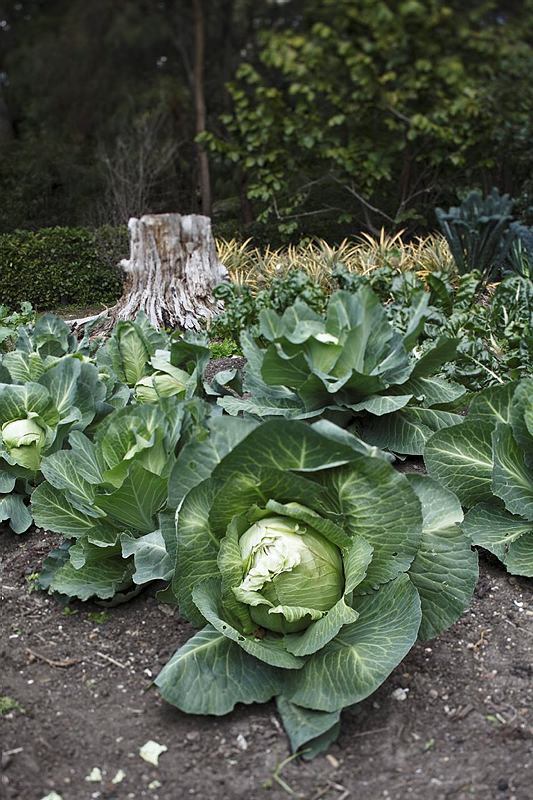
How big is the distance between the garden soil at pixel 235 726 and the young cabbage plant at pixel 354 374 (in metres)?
1.04

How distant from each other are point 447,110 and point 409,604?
12583 mm

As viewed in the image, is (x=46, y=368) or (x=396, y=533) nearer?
(x=396, y=533)

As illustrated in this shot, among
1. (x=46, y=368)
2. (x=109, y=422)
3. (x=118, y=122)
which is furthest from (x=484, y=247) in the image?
(x=118, y=122)

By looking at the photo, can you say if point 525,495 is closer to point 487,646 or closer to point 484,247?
point 487,646

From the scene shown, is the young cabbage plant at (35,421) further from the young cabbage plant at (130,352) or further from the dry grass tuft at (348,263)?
the dry grass tuft at (348,263)

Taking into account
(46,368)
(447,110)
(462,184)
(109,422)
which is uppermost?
(109,422)

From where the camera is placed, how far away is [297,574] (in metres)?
1.99

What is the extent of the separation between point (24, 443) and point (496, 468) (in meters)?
1.84

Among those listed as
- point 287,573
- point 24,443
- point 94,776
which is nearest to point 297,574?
point 287,573

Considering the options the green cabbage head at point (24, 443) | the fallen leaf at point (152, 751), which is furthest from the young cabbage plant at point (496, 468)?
the green cabbage head at point (24, 443)

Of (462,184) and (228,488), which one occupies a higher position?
(228,488)

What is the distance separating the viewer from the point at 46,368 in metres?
3.55

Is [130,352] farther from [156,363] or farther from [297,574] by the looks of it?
[297,574]

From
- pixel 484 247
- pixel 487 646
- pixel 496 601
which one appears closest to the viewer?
pixel 487 646
